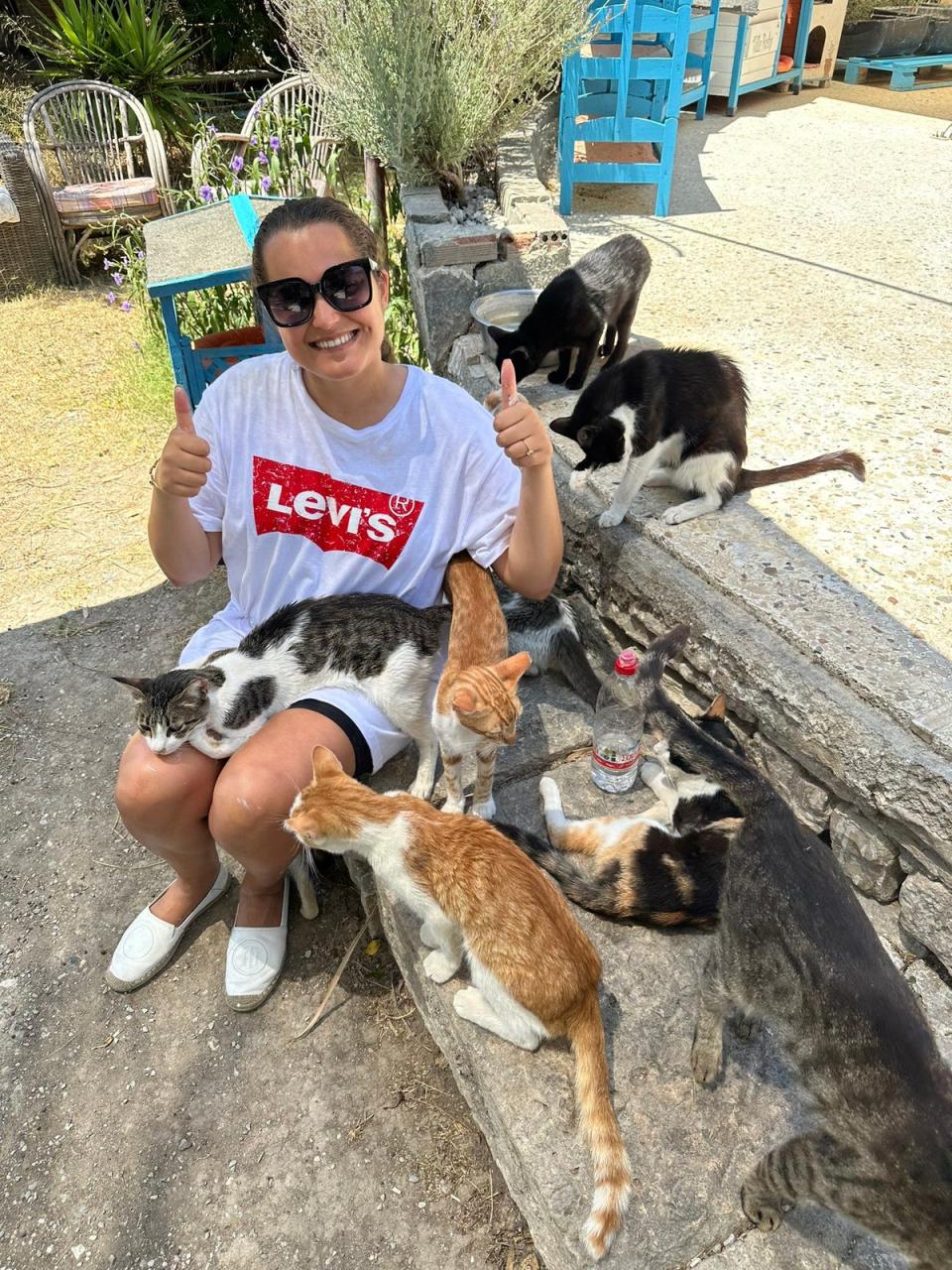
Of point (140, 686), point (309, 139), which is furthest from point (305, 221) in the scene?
point (309, 139)

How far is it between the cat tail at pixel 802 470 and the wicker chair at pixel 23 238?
7.12m

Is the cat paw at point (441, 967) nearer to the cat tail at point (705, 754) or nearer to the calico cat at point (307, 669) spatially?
the calico cat at point (307, 669)

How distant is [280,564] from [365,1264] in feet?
5.83

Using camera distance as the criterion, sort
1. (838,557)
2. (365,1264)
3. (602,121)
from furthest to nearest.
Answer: (602,121) → (838,557) → (365,1264)

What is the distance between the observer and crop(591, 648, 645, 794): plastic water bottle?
7.85 feet

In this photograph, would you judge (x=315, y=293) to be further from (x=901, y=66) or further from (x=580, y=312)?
(x=901, y=66)

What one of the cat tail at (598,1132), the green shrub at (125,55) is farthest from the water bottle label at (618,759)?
the green shrub at (125,55)

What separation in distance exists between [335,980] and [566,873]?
34.1 inches

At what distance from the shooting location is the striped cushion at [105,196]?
7.04 meters

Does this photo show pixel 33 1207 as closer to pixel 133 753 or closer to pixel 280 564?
pixel 133 753

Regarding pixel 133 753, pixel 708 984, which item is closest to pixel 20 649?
pixel 133 753

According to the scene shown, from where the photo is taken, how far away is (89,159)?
7.57 m

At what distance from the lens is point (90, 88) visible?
24.5ft

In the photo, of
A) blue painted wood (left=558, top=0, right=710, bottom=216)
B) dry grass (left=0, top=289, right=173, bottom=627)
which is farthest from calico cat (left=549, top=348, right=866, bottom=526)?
blue painted wood (left=558, top=0, right=710, bottom=216)
